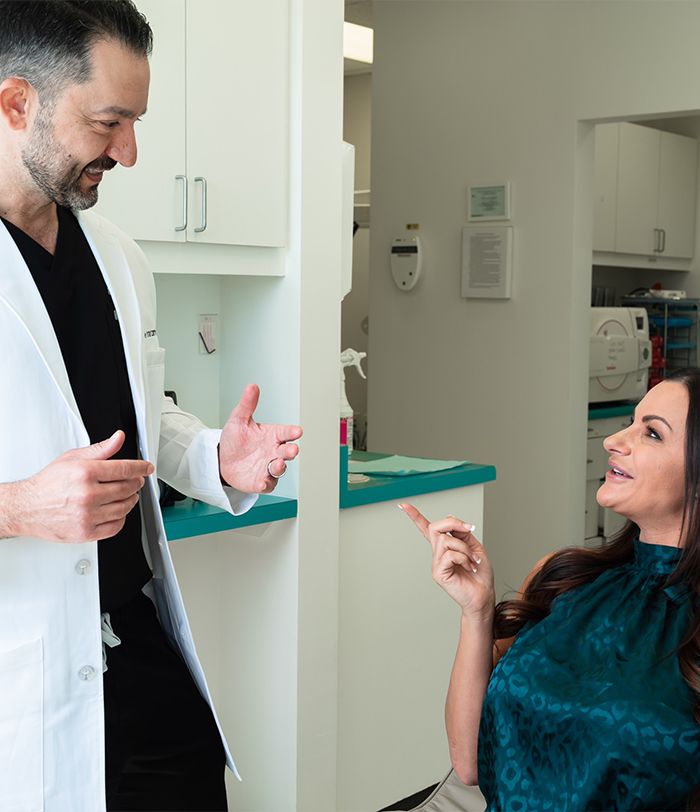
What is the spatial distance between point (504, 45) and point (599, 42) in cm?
43

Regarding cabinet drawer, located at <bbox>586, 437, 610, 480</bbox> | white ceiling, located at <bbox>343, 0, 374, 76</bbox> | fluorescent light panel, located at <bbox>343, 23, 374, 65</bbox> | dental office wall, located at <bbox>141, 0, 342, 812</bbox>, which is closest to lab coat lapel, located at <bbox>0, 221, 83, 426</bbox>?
dental office wall, located at <bbox>141, 0, 342, 812</bbox>

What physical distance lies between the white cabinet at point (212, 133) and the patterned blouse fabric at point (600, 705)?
1183 millimetres

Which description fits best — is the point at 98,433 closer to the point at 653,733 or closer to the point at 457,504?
the point at 653,733

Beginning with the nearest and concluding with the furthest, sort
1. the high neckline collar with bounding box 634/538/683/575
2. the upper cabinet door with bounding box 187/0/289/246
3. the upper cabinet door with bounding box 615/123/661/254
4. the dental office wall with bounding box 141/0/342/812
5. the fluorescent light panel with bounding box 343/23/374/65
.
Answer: the high neckline collar with bounding box 634/538/683/575 → the upper cabinet door with bounding box 187/0/289/246 → the dental office wall with bounding box 141/0/342/812 → the fluorescent light panel with bounding box 343/23/374/65 → the upper cabinet door with bounding box 615/123/661/254

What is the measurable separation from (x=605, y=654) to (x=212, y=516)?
100 cm

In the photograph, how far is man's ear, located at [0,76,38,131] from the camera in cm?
151

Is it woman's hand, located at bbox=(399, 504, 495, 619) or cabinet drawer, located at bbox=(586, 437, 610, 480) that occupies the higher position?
woman's hand, located at bbox=(399, 504, 495, 619)

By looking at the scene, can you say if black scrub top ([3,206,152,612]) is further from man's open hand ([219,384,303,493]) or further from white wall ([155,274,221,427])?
white wall ([155,274,221,427])

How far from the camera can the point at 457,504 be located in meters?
Answer: 3.16

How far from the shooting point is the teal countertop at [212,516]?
2350 mm

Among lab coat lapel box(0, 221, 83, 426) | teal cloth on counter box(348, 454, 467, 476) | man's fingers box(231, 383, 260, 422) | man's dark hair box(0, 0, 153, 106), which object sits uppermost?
man's dark hair box(0, 0, 153, 106)

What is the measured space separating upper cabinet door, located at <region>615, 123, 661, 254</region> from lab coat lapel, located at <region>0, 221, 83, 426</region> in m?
4.88

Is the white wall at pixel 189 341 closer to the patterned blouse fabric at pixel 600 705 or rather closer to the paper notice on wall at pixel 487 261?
the patterned blouse fabric at pixel 600 705

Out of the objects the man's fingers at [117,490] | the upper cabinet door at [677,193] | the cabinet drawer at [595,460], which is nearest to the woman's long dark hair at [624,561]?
the man's fingers at [117,490]
